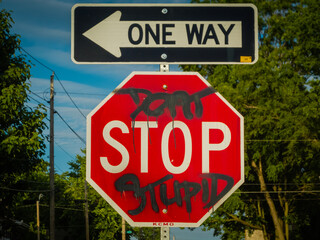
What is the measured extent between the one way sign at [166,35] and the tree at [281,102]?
729 inches

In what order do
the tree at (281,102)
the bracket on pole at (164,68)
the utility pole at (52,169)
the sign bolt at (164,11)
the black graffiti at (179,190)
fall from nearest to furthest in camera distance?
the black graffiti at (179,190) → the bracket on pole at (164,68) → the sign bolt at (164,11) → the tree at (281,102) → the utility pole at (52,169)

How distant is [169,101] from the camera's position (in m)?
2.58

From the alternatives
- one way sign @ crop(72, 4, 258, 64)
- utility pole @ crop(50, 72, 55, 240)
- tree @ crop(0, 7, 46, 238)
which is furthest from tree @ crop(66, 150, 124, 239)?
one way sign @ crop(72, 4, 258, 64)

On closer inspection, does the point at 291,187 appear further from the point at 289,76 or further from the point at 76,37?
the point at 76,37

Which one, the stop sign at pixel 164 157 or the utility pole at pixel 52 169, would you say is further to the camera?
the utility pole at pixel 52 169

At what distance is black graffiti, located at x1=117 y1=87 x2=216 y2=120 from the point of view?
2566 mm

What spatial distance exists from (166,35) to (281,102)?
20.1 m

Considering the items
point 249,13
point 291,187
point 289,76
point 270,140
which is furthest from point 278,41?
point 249,13

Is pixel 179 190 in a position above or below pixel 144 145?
below

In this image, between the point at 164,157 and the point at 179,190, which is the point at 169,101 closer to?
the point at 164,157

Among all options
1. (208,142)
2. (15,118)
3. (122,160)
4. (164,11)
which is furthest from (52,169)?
(208,142)

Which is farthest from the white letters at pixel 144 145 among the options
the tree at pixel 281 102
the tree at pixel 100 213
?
the tree at pixel 100 213

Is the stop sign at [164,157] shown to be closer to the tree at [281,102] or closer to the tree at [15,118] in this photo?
the tree at [15,118]

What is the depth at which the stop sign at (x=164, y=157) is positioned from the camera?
8.22 ft
